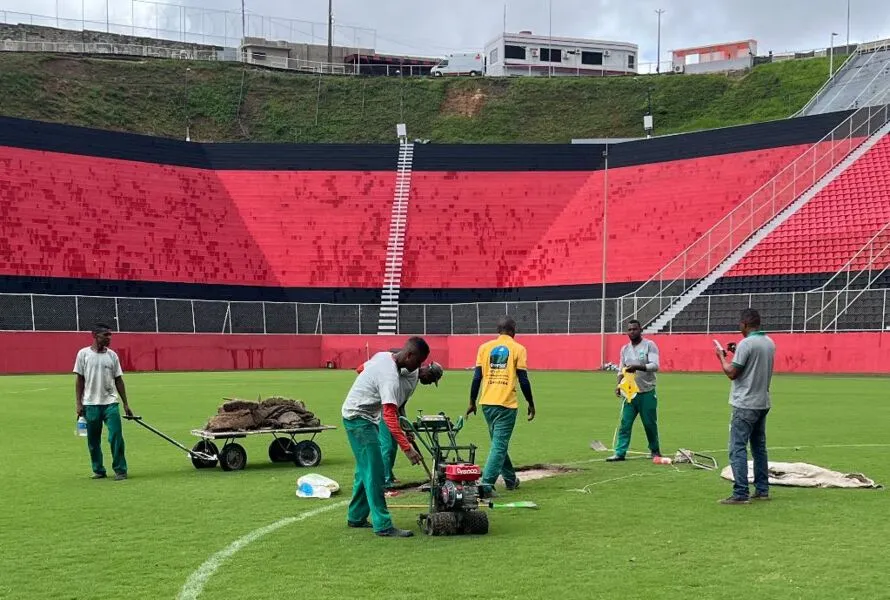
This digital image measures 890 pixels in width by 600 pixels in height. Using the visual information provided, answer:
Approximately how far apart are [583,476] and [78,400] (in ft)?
20.8

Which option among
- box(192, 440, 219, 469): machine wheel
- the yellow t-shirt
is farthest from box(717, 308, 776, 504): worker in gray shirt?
box(192, 440, 219, 469): machine wheel

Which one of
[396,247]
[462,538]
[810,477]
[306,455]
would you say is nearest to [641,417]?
[810,477]

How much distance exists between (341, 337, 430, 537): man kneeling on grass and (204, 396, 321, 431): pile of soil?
440cm

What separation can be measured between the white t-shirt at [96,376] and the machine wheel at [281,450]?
2.41m

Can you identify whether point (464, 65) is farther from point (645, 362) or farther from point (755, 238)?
point (645, 362)

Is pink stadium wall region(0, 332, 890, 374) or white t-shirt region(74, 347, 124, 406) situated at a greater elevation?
white t-shirt region(74, 347, 124, 406)

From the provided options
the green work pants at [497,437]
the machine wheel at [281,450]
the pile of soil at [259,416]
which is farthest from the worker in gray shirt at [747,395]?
the machine wheel at [281,450]

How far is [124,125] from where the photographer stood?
71375 mm

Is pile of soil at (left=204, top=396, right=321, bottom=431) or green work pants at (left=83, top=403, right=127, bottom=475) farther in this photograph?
pile of soil at (left=204, top=396, right=321, bottom=431)

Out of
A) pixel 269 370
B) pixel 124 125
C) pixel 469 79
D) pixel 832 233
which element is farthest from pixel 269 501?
pixel 469 79

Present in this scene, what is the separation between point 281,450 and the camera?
14453 mm

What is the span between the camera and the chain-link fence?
38.6 meters

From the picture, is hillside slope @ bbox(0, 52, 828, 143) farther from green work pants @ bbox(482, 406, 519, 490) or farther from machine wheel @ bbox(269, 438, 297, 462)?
green work pants @ bbox(482, 406, 519, 490)

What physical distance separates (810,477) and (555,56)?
83.1m
